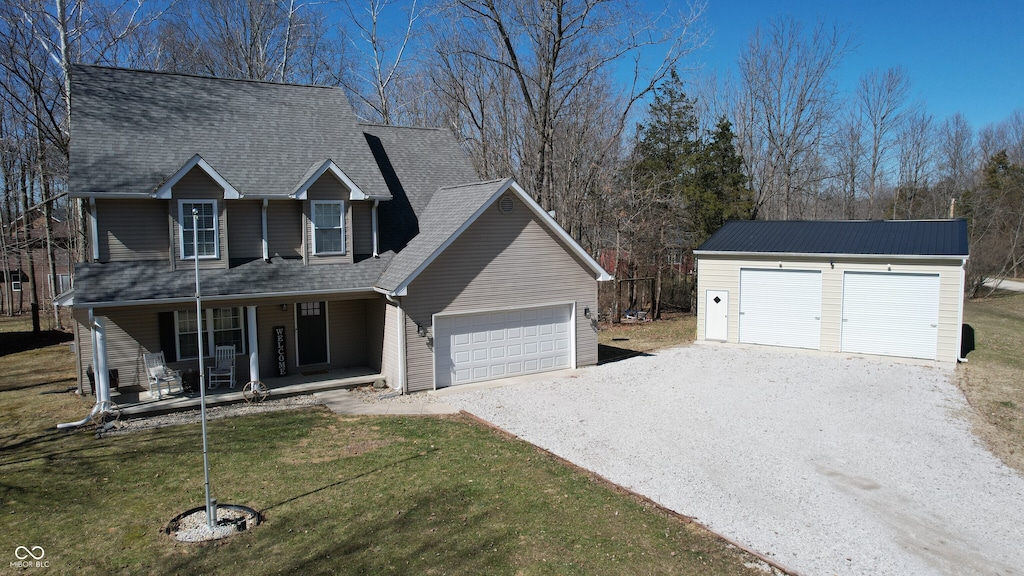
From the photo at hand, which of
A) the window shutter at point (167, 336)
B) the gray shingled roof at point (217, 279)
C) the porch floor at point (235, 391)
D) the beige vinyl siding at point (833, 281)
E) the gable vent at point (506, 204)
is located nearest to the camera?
the gray shingled roof at point (217, 279)

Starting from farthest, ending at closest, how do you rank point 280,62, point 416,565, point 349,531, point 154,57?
point 280,62 → point 154,57 → point 349,531 → point 416,565

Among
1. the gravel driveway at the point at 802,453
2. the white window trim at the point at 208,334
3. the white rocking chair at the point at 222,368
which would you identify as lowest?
the gravel driveway at the point at 802,453

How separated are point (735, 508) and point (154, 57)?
33368mm

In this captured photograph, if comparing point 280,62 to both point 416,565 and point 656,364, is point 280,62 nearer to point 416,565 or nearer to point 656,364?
point 656,364

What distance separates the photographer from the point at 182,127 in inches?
670

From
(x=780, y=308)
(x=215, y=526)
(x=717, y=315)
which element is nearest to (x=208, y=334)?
(x=215, y=526)

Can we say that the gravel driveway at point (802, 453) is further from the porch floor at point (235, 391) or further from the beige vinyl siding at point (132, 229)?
the beige vinyl siding at point (132, 229)

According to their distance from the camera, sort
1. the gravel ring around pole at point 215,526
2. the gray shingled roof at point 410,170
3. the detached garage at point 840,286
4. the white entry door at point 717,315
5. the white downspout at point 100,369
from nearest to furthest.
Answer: the gravel ring around pole at point 215,526
the white downspout at point 100,369
the gray shingled roof at point 410,170
the detached garage at point 840,286
the white entry door at point 717,315

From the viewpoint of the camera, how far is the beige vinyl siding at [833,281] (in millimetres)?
19281

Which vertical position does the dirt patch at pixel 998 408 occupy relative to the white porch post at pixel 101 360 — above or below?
below

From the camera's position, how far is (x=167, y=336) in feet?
52.2

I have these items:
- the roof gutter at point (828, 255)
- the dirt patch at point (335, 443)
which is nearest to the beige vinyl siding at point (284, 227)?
the dirt patch at point (335, 443)

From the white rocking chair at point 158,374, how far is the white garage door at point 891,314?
1970 cm

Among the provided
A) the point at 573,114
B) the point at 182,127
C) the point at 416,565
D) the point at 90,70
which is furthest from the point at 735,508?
the point at 573,114
